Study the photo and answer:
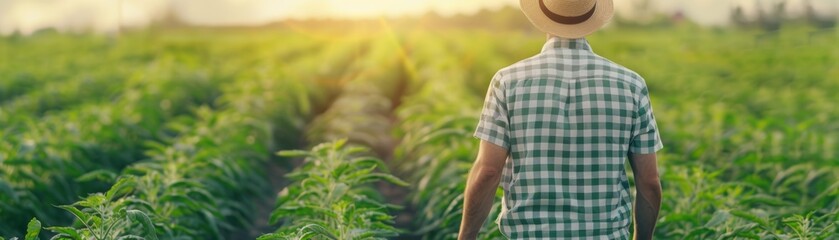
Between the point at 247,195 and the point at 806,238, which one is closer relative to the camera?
the point at 806,238

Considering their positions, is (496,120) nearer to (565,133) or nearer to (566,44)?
(565,133)

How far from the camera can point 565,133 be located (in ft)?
10.7

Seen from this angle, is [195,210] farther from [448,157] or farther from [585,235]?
[585,235]

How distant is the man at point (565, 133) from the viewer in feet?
10.6

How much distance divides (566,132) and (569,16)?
1.28 feet

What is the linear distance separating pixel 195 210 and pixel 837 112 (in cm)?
702

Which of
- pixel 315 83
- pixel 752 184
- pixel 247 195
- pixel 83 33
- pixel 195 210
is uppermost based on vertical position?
pixel 752 184

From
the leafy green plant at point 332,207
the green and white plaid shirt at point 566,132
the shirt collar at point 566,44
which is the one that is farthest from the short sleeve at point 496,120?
the leafy green plant at point 332,207

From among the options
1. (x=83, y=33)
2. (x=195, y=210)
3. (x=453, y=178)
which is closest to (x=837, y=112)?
(x=453, y=178)

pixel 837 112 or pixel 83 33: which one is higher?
pixel 837 112

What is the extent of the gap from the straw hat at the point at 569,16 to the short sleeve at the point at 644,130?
0.92 ft

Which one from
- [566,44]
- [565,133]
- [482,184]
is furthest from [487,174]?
[566,44]

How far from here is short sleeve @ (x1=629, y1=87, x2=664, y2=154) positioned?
329cm

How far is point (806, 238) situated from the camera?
409 cm
